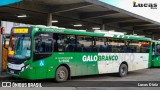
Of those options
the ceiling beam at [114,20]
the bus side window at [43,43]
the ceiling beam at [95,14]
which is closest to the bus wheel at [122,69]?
the bus side window at [43,43]

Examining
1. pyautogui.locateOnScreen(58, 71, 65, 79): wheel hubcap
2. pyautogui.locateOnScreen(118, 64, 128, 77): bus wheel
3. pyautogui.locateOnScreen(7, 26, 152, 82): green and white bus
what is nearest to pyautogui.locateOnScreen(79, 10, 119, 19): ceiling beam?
pyautogui.locateOnScreen(7, 26, 152, 82): green and white bus

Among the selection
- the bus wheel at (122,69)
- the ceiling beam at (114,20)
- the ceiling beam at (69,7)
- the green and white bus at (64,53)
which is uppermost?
the ceiling beam at (69,7)

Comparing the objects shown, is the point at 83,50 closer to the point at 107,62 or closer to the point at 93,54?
the point at 93,54

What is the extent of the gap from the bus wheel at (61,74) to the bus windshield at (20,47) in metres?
1.91

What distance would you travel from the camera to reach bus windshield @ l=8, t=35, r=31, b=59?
13.1 m

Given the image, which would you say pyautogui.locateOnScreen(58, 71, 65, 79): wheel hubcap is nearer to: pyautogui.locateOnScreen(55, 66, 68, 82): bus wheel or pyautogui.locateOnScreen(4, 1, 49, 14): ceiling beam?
pyautogui.locateOnScreen(55, 66, 68, 82): bus wheel

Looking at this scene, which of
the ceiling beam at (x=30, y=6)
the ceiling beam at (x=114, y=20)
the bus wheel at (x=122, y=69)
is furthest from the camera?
the ceiling beam at (x=114, y=20)

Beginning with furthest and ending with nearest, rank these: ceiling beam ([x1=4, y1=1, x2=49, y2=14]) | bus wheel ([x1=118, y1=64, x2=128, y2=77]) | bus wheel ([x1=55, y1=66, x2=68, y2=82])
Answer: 1. ceiling beam ([x1=4, y1=1, x2=49, y2=14])
2. bus wheel ([x1=118, y1=64, x2=128, y2=77])
3. bus wheel ([x1=55, y1=66, x2=68, y2=82])

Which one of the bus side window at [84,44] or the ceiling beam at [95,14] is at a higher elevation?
the ceiling beam at [95,14]

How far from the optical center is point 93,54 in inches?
639

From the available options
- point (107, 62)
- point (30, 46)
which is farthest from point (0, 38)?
point (107, 62)

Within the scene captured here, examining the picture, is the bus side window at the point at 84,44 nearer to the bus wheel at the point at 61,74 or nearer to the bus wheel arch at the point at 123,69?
the bus wheel at the point at 61,74

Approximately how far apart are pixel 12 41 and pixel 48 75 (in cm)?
233

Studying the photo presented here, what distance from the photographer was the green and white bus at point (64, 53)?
42.8 ft
